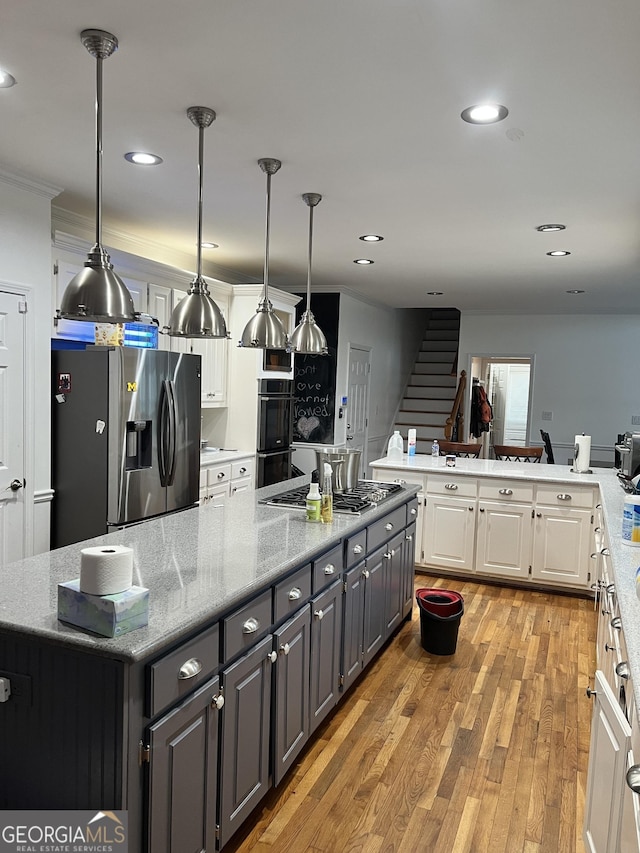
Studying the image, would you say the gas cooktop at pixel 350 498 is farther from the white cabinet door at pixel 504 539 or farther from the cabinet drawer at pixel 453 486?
the white cabinet door at pixel 504 539

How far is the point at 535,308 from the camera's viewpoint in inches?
329

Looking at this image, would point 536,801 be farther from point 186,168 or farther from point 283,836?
point 186,168

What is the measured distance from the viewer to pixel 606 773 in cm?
170

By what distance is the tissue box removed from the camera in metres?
1.57

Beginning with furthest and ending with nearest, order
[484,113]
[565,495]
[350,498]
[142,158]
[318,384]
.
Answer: [318,384], [565,495], [350,498], [142,158], [484,113]

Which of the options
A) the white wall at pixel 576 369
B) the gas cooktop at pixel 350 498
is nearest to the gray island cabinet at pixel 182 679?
the gas cooktop at pixel 350 498

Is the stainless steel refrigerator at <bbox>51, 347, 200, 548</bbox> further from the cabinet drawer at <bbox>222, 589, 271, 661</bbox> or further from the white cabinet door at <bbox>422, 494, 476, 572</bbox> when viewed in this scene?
the white cabinet door at <bbox>422, 494, 476, 572</bbox>

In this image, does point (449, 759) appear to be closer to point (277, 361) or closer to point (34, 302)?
point (34, 302)

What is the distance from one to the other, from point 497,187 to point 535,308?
17.5ft

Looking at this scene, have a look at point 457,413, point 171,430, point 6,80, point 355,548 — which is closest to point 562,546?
point 355,548

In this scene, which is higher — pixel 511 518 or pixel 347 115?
pixel 347 115

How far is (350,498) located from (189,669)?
1.86 meters

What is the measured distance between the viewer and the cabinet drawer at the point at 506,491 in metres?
4.83

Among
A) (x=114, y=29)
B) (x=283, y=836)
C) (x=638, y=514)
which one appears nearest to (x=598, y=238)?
(x=638, y=514)
